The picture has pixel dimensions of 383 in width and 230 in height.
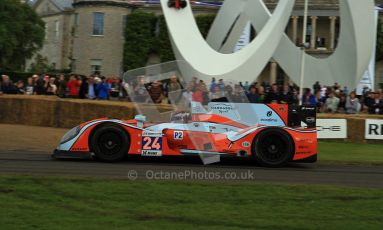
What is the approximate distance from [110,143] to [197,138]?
5.95 feet

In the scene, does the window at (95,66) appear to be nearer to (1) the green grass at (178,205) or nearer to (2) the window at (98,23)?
(2) the window at (98,23)

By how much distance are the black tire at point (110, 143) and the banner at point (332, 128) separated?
8527 millimetres

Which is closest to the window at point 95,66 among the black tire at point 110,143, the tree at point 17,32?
the tree at point 17,32

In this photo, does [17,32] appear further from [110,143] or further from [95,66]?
[110,143]

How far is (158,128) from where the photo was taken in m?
12.2

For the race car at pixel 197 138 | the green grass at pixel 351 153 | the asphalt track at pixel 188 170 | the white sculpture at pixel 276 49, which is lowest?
the asphalt track at pixel 188 170

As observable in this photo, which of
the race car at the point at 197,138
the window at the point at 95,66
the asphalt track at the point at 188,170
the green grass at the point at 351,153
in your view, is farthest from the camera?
the window at the point at 95,66

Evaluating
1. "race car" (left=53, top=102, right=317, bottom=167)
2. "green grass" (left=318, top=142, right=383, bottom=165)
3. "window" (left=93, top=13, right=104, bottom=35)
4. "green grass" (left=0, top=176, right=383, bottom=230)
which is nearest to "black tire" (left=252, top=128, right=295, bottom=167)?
"race car" (left=53, top=102, right=317, bottom=167)

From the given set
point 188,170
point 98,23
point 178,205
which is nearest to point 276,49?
point 188,170

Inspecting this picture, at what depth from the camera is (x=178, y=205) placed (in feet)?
26.2

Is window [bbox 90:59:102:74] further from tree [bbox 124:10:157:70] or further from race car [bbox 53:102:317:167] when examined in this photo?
→ race car [bbox 53:102:317:167]

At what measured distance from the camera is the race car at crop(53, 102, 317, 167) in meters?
12.1

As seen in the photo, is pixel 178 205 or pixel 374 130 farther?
pixel 374 130

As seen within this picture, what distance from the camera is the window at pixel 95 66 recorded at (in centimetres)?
6306
